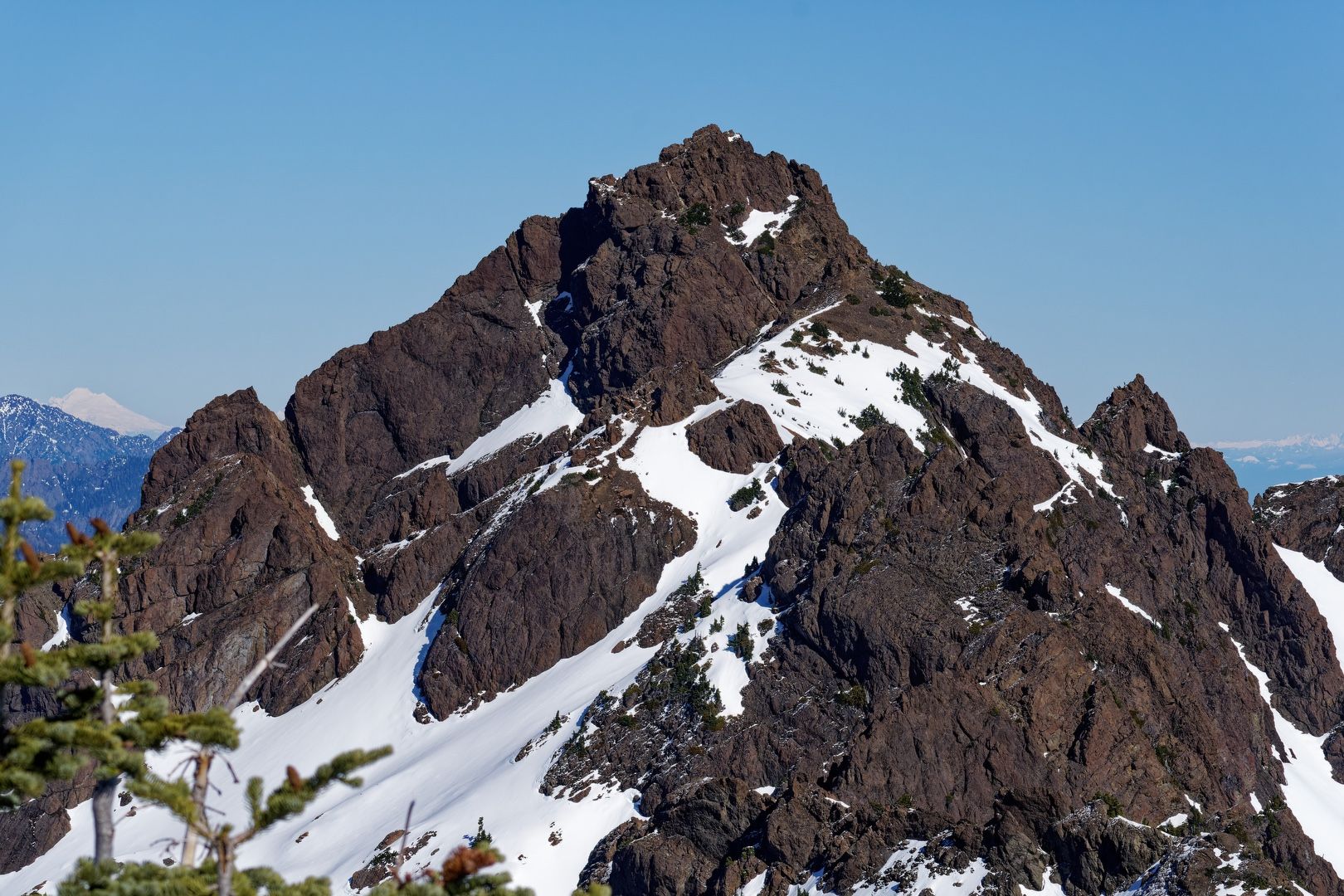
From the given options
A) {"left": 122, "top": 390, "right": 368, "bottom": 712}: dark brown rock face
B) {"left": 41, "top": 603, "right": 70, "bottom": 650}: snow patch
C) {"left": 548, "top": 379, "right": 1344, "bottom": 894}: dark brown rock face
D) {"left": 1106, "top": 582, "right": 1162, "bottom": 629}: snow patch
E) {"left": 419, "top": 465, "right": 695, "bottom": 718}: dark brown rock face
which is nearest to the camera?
{"left": 548, "top": 379, "right": 1344, "bottom": 894}: dark brown rock face

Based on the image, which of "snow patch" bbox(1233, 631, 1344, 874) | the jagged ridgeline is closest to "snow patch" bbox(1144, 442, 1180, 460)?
the jagged ridgeline

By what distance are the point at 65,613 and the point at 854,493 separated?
5581 centimetres

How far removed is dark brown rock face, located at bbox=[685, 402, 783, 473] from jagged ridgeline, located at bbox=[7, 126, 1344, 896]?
0.81ft

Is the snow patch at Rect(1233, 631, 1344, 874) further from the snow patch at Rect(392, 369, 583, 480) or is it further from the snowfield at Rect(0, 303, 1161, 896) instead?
the snow patch at Rect(392, 369, 583, 480)

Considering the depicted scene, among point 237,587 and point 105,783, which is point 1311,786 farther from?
point 105,783

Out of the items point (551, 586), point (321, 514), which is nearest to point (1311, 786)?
point (551, 586)

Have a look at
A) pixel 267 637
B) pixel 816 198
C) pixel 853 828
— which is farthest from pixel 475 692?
pixel 816 198

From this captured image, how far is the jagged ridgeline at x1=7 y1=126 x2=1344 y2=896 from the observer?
7050 cm

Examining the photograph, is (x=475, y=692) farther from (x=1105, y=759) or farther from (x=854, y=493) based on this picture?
(x=1105, y=759)

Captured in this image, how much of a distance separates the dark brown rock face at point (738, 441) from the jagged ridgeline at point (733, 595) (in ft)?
0.81

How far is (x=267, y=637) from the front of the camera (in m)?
102

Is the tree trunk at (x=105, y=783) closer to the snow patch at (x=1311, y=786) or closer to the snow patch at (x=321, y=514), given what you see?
the snow patch at (x=1311, y=786)

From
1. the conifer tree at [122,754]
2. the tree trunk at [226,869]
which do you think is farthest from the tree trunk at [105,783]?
the tree trunk at [226,869]

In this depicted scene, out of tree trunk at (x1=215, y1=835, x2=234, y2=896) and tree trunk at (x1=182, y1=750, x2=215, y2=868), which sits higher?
tree trunk at (x1=182, y1=750, x2=215, y2=868)
